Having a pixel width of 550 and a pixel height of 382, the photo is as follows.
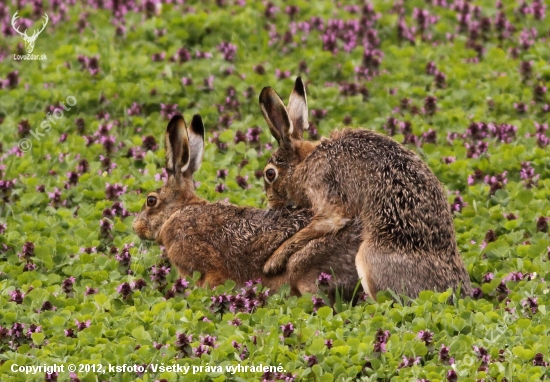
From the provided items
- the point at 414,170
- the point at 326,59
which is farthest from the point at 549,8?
the point at 414,170

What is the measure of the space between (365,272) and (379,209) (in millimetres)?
563

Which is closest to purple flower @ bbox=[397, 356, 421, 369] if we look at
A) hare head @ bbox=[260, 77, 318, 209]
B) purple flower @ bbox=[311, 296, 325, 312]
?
purple flower @ bbox=[311, 296, 325, 312]

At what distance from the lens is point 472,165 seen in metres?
11.5

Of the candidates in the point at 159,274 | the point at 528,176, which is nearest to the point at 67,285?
the point at 159,274

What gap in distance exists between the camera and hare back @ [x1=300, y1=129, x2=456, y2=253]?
8867mm

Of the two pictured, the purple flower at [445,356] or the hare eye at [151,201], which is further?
the hare eye at [151,201]

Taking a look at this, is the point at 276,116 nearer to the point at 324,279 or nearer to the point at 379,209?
the point at 379,209

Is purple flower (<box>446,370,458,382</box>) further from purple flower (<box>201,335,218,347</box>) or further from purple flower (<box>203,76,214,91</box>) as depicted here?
purple flower (<box>203,76,214,91</box>)

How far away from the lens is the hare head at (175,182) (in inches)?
401

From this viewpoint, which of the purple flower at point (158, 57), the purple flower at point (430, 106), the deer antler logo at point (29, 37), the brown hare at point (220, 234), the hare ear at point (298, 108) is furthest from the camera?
the deer antler logo at point (29, 37)

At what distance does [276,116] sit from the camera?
10344 mm

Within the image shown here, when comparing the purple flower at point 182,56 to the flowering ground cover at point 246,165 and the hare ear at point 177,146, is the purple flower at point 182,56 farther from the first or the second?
the hare ear at point 177,146

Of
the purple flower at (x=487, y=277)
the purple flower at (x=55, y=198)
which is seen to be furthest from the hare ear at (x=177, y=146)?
the purple flower at (x=487, y=277)

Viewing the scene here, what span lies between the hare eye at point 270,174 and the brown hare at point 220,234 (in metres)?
0.38
